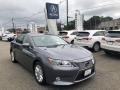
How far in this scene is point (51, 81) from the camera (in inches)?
157

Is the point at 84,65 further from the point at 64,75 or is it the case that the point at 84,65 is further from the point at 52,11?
the point at 52,11

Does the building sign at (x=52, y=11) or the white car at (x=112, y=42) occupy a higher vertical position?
the building sign at (x=52, y=11)

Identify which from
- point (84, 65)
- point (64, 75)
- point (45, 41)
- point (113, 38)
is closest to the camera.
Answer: point (64, 75)

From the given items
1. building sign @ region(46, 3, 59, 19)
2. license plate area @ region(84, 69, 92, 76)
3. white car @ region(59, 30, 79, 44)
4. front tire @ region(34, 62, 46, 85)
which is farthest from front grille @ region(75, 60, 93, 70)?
building sign @ region(46, 3, 59, 19)

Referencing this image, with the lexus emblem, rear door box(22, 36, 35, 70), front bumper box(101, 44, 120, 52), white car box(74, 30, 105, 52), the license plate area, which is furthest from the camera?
the lexus emblem

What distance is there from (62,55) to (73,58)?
305 millimetres

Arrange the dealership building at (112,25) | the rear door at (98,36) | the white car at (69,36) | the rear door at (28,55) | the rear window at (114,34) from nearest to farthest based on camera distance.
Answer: the rear door at (28,55)
the rear window at (114,34)
the rear door at (98,36)
the white car at (69,36)
the dealership building at (112,25)

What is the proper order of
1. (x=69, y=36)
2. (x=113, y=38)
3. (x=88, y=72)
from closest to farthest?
(x=88, y=72)
(x=113, y=38)
(x=69, y=36)

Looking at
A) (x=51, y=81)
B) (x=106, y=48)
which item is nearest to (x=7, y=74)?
(x=51, y=81)

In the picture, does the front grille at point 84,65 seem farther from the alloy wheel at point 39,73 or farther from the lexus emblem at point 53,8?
the lexus emblem at point 53,8

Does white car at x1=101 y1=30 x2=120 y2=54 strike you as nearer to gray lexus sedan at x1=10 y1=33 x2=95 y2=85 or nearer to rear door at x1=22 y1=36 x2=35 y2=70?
gray lexus sedan at x1=10 y1=33 x2=95 y2=85

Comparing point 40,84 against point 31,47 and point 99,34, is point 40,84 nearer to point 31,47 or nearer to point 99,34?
point 31,47

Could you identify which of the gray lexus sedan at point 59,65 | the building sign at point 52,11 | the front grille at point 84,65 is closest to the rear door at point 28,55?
the gray lexus sedan at point 59,65

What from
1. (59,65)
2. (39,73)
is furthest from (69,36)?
(59,65)
